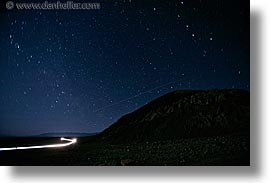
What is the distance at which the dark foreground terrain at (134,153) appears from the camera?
2.63 meters

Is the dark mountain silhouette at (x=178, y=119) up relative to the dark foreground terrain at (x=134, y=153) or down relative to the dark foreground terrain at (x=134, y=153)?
up

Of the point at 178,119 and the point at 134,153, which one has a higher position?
the point at 178,119

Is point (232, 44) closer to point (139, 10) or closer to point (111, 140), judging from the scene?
point (139, 10)

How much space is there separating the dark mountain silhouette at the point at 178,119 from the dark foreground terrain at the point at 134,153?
0.12 ft

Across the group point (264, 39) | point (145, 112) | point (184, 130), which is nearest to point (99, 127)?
point (145, 112)

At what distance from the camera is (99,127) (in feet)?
8.77

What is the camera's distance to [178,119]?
2.67 metres

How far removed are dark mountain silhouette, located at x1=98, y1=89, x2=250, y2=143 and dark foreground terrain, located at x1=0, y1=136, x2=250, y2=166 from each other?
38mm

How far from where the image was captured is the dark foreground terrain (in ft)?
8.63

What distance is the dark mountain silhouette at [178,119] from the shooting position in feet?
8.69

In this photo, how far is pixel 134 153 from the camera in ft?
8.72

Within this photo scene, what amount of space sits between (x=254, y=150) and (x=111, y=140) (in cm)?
76

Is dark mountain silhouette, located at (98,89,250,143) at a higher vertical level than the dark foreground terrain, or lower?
higher

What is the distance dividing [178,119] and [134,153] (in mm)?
295
